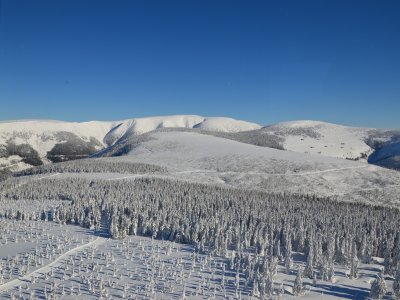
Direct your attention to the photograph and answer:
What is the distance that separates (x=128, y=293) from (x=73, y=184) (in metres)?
84.4

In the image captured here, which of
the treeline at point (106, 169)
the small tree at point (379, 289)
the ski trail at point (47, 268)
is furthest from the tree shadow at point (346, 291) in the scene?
the treeline at point (106, 169)

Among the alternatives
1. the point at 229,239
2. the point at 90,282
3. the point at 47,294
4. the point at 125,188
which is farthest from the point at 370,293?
the point at 125,188

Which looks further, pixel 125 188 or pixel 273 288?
pixel 125 188

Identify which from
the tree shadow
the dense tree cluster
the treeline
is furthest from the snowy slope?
the tree shadow

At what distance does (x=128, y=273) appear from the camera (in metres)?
43.3

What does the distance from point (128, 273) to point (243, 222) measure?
2756cm

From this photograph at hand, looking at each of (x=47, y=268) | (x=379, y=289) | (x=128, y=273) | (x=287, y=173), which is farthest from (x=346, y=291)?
(x=287, y=173)

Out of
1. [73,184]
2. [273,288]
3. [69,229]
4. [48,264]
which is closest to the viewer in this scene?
[273,288]

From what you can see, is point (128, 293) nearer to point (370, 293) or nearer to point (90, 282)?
point (90, 282)

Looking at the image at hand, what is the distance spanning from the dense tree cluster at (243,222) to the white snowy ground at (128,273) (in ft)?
7.67

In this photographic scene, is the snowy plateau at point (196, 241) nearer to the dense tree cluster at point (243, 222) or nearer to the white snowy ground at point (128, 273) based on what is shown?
the white snowy ground at point (128, 273)

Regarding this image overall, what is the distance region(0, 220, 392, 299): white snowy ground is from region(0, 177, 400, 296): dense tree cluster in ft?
7.67

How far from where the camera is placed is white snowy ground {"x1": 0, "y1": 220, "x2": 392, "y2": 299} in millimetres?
37781

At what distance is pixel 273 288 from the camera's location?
3925 cm
